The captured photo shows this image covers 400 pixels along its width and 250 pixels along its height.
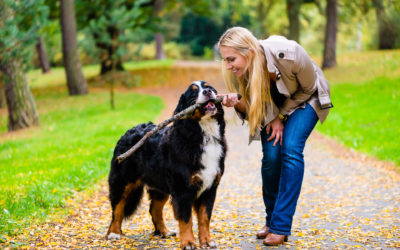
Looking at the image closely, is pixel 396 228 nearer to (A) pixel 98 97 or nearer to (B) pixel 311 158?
(B) pixel 311 158

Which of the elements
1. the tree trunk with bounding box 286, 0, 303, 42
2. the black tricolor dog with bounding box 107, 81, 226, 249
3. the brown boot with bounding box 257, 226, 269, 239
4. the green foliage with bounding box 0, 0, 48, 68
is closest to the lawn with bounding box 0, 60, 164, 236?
the black tricolor dog with bounding box 107, 81, 226, 249

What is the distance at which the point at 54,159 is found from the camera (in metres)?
8.75

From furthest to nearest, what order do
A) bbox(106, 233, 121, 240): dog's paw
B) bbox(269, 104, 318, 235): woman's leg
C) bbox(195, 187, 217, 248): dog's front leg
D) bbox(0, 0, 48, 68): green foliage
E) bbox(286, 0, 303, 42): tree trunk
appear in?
bbox(286, 0, 303, 42): tree trunk, bbox(0, 0, 48, 68): green foliage, bbox(106, 233, 121, 240): dog's paw, bbox(195, 187, 217, 248): dog's front leg, bbox(269, 104, 318, 235): woman's leg

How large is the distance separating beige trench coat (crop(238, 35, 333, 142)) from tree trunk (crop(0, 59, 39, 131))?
12.5 m

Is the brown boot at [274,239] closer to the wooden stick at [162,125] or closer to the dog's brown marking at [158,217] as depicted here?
the dog's brown marking at [158,217]

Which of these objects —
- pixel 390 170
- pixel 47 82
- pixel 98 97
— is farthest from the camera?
pixel 47 82

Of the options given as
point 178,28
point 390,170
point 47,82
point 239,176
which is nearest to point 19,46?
point 239,176

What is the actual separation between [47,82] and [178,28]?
77.8ft

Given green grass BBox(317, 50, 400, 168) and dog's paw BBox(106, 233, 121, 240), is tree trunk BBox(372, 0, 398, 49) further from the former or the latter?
dog's paw BBox(106, 233, 121, 240)

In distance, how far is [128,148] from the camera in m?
4.90

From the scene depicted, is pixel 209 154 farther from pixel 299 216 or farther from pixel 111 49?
pixel 111 49

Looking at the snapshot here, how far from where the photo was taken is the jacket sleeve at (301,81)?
4.21m

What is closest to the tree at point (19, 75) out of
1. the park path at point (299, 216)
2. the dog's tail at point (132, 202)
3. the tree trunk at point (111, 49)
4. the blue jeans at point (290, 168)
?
the tree trunk at point (111, 49)

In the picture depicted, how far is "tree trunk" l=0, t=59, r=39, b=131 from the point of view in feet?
48.4
